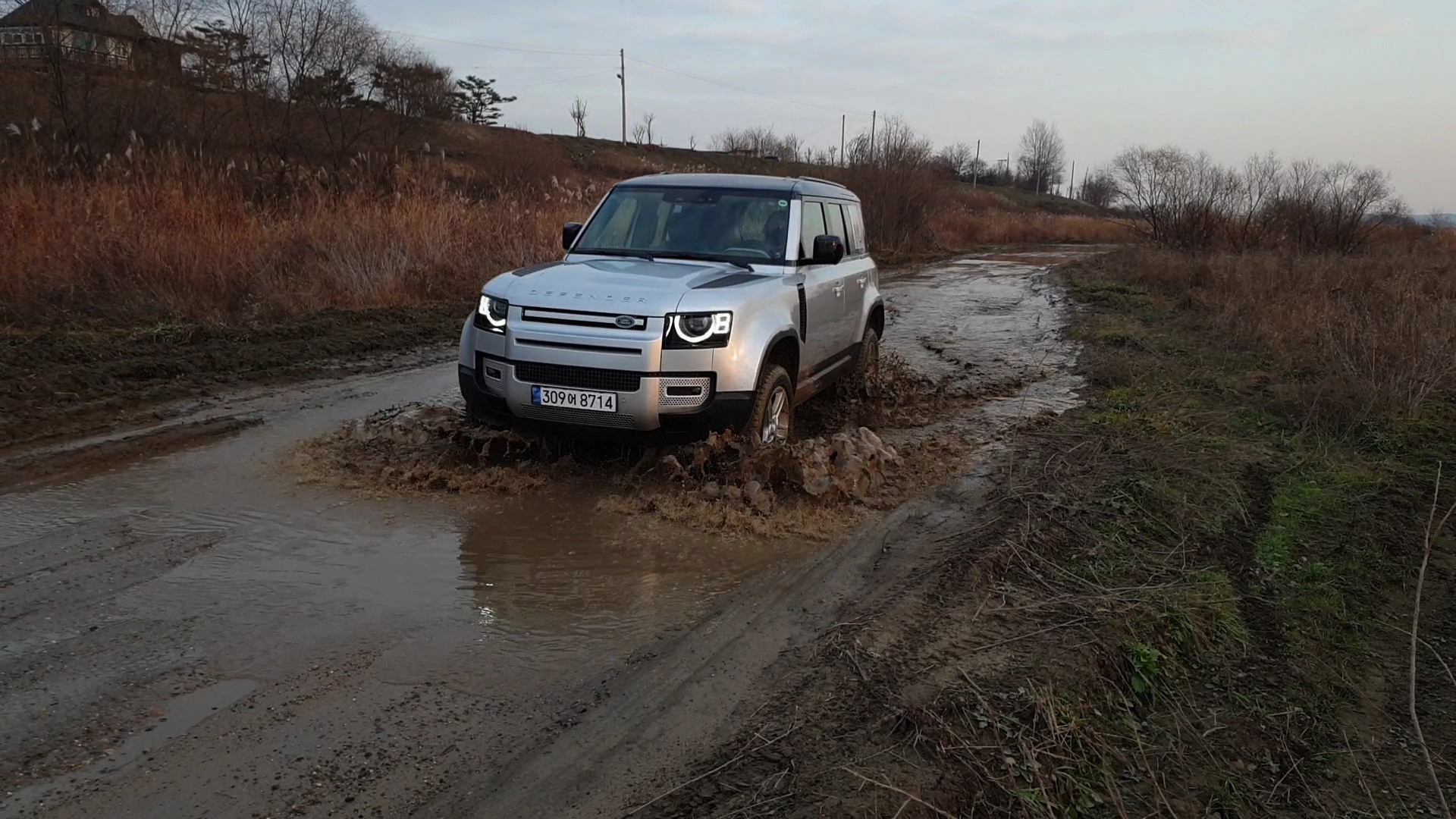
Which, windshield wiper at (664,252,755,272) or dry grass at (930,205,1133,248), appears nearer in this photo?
windshield wiper at (664,252,755,272)

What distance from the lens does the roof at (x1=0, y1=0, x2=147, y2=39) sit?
53.6 feet

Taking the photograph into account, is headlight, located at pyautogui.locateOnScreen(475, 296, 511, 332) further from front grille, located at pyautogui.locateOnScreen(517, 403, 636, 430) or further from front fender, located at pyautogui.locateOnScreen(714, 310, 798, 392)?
front fender, located at pyautogui.locateOnScreen(714, 310, 798, 392)

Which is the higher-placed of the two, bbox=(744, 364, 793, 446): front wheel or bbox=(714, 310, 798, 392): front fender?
bbox=(714, 310, 798, 392): front fender

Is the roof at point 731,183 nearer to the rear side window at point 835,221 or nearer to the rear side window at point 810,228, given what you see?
the rear side window at point 810,228

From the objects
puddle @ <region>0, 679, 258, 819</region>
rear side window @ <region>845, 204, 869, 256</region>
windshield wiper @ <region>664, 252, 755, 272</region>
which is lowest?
puddle @ <region>0, 679, 258, 819</region>

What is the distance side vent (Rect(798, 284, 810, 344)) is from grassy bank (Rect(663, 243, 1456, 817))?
5.35 feet

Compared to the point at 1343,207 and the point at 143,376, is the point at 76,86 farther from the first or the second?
the point at 1343,207

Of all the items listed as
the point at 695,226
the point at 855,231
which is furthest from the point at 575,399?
the point at 855,231

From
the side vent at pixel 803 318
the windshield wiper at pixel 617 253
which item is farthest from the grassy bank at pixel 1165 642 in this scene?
the windshield wiper at pixel 617 253

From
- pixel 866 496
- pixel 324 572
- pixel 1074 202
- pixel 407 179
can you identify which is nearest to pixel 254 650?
pixel 324 572

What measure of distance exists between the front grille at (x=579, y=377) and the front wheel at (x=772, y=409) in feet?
2.58

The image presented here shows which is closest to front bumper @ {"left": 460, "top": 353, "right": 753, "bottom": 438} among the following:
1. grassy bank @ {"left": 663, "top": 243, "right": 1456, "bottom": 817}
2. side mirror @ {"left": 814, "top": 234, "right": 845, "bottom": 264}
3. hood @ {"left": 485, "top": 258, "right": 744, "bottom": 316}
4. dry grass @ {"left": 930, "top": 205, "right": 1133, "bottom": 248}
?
hood @ {"left": 485, "top": 258, "right": 744, "bottom": 316}

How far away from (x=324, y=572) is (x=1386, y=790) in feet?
13.8

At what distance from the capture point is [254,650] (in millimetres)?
3572
